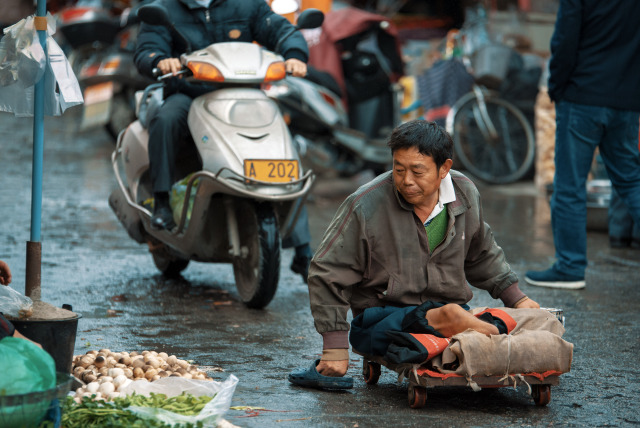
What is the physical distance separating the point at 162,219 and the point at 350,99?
18.7ft

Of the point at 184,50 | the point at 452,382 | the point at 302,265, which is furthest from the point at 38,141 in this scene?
the point at 302,265

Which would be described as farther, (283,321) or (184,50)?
(184,50)

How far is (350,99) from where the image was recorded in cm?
1095

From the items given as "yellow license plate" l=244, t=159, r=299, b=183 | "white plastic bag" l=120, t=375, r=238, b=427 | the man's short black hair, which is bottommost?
"white plastic bag" l=120, t=375, r=238, b=427

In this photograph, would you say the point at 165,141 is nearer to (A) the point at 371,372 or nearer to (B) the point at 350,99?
(A) the point at 371,372

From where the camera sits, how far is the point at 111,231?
8.00 meters

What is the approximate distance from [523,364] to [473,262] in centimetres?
64

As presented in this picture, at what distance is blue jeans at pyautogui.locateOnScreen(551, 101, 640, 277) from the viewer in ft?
20.2

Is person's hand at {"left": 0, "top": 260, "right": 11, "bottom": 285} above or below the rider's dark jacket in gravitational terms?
below

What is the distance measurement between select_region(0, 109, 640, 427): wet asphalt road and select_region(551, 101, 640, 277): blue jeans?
340mm

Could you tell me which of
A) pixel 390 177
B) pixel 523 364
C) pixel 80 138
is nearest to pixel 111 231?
pixel 390 177

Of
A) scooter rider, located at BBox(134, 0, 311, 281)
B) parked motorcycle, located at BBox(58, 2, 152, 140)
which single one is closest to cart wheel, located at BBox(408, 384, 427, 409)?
scooter rider, located at BBox(134, 0, 311, 281)

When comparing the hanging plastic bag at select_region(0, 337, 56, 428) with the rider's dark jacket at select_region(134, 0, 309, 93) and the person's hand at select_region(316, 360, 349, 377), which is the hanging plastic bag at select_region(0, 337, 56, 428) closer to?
the person's hand at select_region(316, 360, 349, 377)

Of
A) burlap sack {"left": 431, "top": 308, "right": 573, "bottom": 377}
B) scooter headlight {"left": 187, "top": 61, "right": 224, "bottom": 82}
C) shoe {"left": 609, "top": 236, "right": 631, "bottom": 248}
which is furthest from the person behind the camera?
shoe {"left": 609, "top": 236, "right": 631, "bottom": 248}
